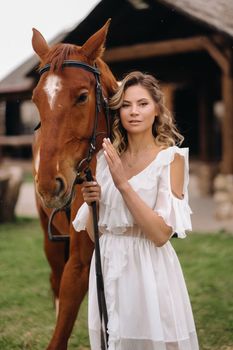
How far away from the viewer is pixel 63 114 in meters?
2.40

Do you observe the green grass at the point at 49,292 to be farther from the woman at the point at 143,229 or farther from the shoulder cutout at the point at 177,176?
the shoulder cutout at the point at 177,176

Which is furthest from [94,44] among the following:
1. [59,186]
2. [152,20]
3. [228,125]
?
[152,20]

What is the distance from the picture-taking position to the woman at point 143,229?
7.81 ft

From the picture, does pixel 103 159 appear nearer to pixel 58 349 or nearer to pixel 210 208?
pixel 58 349

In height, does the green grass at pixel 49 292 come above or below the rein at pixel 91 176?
below

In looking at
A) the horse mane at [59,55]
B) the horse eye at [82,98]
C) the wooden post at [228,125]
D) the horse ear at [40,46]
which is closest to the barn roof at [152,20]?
the wooden post at [228,125]

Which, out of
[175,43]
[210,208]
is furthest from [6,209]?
[175,43]

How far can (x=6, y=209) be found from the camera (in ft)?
32.2

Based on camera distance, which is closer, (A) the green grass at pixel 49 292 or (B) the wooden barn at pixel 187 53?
(A) the green grass at pixel 49 292

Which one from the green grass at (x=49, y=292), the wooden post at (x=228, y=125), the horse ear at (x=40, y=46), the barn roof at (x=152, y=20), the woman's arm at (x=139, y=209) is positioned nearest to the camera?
the woman's arm at (x=139, y=209)

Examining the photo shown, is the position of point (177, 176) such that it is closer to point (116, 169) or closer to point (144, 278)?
point (116, 169)

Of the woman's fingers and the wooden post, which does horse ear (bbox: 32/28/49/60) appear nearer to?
the woman's fingers

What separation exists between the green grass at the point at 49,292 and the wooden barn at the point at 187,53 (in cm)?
271

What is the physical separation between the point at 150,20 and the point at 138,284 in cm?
1065
